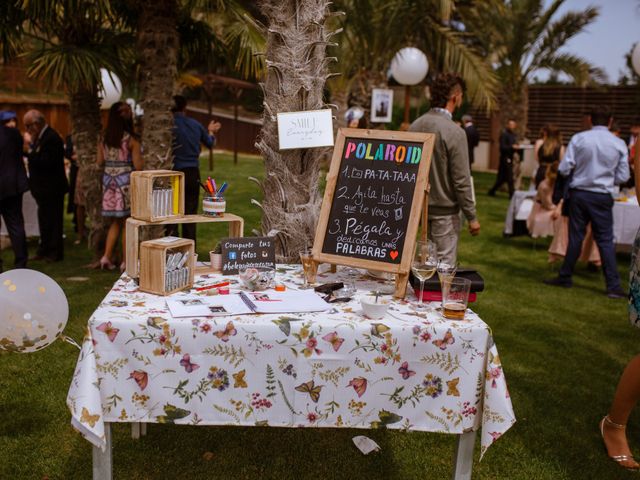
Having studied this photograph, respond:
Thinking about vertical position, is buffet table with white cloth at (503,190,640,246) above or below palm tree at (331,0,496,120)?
below

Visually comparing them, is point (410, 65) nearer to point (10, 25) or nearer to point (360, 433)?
point (10, 25)

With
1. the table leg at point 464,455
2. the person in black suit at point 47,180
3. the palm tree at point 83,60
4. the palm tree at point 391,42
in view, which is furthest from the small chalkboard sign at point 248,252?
the palm tree at point 391,42

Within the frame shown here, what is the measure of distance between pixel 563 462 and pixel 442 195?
1.77 metres

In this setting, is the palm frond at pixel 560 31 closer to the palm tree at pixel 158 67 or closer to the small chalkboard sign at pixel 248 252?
the palm tree at pixel 158 67

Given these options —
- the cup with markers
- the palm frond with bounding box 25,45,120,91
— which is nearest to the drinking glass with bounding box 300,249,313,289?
the cup with markers

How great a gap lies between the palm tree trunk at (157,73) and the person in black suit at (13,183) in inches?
50.1

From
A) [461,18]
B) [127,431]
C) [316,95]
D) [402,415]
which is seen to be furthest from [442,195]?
[461,18]

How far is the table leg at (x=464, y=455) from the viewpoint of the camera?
7.85 ft

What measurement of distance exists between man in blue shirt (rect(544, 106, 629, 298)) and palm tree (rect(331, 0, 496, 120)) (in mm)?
6235

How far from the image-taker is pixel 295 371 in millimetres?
2312

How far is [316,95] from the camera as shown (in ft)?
10.2

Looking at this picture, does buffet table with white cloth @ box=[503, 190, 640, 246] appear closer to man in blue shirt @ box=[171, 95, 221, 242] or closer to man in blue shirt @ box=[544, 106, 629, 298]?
man in blue shirt @ box=[544, 106, 629, 298]

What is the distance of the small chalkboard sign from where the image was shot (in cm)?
286

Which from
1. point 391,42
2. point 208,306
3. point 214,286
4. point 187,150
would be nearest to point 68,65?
point 187,150
